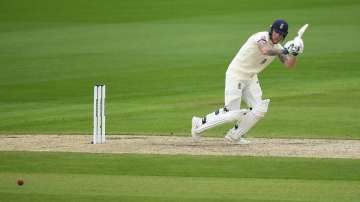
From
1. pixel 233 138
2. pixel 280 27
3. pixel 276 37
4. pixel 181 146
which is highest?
pixel 280 27

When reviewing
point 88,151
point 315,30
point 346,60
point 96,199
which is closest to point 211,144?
point 88,151

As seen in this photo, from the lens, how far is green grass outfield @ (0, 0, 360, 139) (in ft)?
63.1

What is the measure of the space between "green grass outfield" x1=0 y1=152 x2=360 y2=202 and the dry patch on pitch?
0.52 metres

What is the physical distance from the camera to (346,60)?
2725 centimetres

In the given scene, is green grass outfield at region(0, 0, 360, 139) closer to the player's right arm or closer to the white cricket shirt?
the white cricket shirt

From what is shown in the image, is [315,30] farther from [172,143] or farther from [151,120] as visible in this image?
[172,143]

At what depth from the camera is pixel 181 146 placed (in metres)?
15.9

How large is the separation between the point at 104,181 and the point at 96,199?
122cm

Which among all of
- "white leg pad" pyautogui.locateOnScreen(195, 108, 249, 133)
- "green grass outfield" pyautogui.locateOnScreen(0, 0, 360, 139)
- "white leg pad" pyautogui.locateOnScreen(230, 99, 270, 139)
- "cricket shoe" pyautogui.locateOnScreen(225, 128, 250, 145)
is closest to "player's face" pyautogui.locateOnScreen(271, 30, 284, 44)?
"white leg pad" pyautogui.locateOnScreen(230, 99, 270, 139)

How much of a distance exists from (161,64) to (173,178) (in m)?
13.9

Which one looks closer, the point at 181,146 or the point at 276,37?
the point at 276,37

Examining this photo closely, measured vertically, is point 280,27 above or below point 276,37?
above

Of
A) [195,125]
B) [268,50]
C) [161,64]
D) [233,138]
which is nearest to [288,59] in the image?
[268,50]

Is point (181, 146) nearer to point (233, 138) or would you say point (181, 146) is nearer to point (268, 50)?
point (233, 138)
